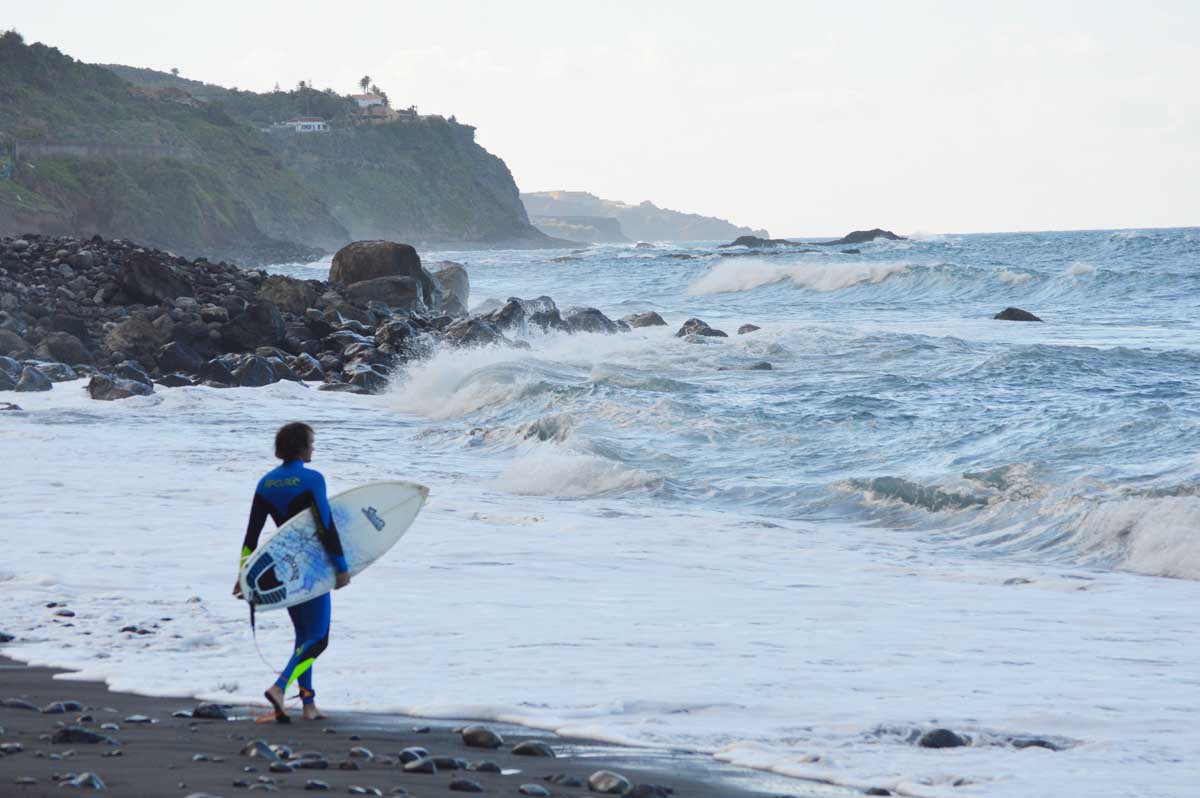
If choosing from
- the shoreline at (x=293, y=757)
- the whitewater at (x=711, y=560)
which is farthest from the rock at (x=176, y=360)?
the shoreline at (x=293, y=757)

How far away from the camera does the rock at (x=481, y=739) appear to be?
4.72 metres

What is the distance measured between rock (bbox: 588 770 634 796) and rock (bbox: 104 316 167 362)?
16.7 m

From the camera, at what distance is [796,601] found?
7.52 metres

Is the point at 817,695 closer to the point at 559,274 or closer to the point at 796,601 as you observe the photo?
the point at 796,601

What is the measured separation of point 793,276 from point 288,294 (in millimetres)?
29000

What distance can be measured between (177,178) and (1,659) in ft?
263

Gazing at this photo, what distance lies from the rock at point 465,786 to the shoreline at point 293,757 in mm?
24

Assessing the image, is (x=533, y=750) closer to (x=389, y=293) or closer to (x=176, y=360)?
(x=176, y=360)

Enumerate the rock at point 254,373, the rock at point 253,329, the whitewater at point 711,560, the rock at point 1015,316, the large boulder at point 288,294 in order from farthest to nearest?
1. the rock at point 1015,316
2. the large boulder at point 288,294
3. the rock at point 253,329
4. the rock at point 254,373
5. the whitewater at point 711,560

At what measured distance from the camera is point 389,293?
28859 millimetres

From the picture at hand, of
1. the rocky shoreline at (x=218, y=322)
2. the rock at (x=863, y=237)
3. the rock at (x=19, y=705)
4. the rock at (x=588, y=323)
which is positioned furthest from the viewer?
the rock at (x=863, y=237)

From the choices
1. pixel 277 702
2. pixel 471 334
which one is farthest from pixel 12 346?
pixel 277 702

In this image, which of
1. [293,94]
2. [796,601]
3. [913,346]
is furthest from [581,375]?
[293,94]

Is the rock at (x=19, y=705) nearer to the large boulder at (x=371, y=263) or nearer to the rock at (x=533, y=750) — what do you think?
the rock at (x=533, y=750)
